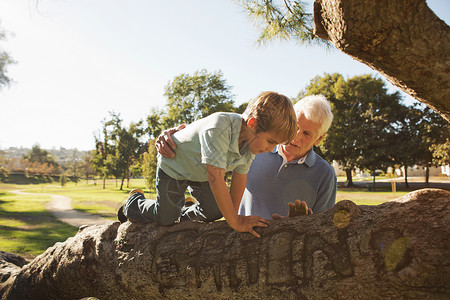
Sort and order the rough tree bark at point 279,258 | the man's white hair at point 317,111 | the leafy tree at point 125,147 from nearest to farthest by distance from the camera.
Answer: the rough tree bark at point 279,258
the man's white hair at point 317,111
the leafy tree at point 125,147

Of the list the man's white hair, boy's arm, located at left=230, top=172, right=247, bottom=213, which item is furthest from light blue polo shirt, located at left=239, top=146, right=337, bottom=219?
boy's arm, located at left=230, top=172, right=247, bottom=213

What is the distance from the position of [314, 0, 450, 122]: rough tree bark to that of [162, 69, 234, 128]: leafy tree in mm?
31414

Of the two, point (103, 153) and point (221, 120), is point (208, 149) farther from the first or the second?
point (103, 153)

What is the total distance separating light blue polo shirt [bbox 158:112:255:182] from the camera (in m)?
2.20

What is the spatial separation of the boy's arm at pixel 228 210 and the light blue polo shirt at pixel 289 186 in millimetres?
1013

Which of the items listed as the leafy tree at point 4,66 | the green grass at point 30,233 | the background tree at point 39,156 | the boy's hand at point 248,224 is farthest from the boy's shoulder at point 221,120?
the background tree at point 39,156

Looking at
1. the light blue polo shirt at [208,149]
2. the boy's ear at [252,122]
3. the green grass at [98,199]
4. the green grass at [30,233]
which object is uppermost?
the boy's ear at [252,122]

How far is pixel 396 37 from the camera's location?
1730mm

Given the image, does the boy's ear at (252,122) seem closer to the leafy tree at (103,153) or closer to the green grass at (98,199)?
the green grass at (98,199)

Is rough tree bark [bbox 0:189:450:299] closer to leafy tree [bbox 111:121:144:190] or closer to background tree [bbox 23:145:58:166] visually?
leafy tree [bbox 111:121:144:190]

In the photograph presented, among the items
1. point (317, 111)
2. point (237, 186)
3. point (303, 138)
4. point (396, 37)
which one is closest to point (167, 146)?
point (237, 186)

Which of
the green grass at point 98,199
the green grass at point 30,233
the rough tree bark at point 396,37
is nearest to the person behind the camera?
the rough tree bark at point 396,37

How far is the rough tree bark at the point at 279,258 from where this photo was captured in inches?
57.7

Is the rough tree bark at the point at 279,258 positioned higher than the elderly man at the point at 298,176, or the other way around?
the elderly man at the point at 298,176
